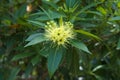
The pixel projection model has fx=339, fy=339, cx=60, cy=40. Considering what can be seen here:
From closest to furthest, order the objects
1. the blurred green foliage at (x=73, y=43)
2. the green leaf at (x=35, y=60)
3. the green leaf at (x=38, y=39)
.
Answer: the green leaf at (x=38, y=39)
the blurred green foliage at (x=73, y=43)
the green leaf at (x=35, y=60)

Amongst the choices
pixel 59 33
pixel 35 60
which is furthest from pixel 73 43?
pixel 35 60

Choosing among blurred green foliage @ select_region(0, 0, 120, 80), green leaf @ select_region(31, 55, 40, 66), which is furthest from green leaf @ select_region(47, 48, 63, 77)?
green leaf @ select_region(31, 55, 40, 66)

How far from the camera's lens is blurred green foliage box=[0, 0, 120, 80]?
1441 millimetres

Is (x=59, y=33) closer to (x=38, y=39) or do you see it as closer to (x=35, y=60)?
(x=38, y=39)

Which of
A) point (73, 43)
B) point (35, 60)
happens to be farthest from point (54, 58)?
point (35, 60)

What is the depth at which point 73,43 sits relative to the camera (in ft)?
4.29

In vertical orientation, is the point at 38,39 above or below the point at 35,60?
above

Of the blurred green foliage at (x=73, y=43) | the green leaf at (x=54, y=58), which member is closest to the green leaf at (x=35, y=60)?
the blurred green foliage at (x=73, y=43)

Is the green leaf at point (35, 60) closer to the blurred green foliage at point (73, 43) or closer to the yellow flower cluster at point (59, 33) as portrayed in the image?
the blurred green foliage at point (73, 43)

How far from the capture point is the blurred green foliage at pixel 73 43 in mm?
1441

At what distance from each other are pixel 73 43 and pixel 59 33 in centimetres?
7

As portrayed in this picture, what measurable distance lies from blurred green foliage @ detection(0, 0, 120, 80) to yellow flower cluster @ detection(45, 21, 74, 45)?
0.04 metres

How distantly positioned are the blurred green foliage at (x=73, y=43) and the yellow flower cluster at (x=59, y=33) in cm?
4

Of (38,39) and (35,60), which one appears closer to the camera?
(38,39)
